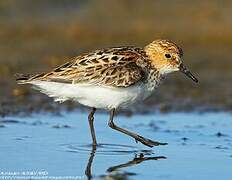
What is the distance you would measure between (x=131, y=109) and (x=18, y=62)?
10.9 feet

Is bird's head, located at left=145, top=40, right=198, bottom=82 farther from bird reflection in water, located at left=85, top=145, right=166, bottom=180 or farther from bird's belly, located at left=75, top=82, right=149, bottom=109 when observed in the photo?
bird reflection in water, located at left=85, top=145, right=166, bottom=180

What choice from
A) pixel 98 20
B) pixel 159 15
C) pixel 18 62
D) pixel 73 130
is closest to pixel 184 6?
pixel 159 15

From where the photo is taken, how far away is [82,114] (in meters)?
11.8

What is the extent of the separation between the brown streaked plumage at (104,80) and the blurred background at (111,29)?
473 centimetres

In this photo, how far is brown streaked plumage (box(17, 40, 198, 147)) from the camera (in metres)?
9.22

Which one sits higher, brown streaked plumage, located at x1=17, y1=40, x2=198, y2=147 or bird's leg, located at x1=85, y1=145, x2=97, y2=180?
brown streaked plumage, located at x1=17, y1=40, x2=198, y2=147

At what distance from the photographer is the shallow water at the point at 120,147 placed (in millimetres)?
8195

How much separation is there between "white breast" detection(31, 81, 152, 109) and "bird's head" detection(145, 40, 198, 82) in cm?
47

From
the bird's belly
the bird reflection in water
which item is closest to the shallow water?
the bird reflection in water

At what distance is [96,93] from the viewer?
927 cm

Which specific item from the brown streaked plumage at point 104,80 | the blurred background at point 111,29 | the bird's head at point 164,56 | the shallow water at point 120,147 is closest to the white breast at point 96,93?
the brown streaked plumage at point 104,80

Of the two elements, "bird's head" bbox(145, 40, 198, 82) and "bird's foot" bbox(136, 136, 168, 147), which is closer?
"bird's foot" bbox(136, 136, 168, 147)

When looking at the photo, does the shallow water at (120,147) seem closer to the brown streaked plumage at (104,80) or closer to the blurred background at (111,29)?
the brown streaked plumage at (104,80)

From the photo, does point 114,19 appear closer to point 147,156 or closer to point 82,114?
point 82,114
